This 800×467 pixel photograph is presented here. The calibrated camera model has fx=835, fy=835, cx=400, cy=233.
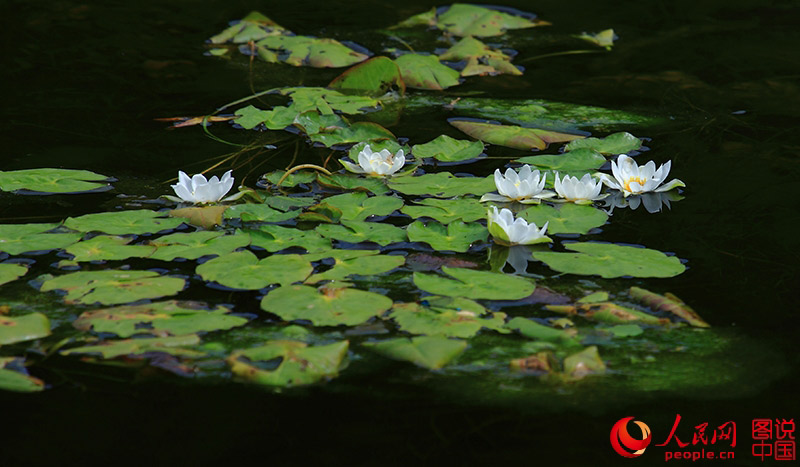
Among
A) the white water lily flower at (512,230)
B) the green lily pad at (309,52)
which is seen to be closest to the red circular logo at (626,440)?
the white water lily flower at (512,230)

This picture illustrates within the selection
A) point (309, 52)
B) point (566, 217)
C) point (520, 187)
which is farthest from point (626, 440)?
point (309, 52)

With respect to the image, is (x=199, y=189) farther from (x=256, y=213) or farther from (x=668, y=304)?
(x=668, y=304)

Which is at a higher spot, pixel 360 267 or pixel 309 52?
pixel 309 52

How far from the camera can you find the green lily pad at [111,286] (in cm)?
200

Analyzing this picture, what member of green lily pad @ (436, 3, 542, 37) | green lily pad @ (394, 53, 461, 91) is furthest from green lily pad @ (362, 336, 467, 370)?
green lily pad @ (436, 3, 542, 37)

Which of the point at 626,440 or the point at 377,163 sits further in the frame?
the point at 377,163

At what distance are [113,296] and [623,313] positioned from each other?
4.00 feet

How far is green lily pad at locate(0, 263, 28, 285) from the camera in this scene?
211cm

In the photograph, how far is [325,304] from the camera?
1.98 m

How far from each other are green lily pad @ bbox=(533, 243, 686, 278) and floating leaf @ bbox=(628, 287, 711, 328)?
81mm

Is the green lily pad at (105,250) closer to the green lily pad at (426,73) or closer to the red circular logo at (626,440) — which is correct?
the red circular logo at (626,440)

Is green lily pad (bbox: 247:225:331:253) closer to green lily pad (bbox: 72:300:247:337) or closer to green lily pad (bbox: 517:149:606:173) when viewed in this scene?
green lily pad (bbox: 72:300:247:337)

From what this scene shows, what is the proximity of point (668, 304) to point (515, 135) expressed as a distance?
51.4 inches

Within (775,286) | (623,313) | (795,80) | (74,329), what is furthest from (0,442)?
(795,80)
